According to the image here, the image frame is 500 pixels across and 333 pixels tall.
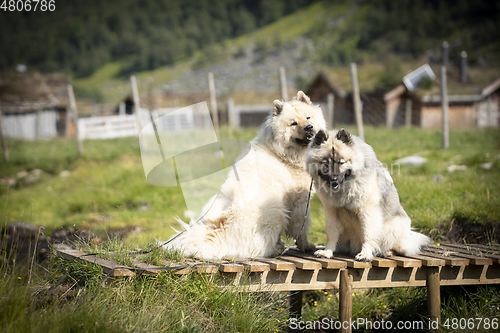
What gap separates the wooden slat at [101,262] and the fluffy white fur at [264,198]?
1.75 feet

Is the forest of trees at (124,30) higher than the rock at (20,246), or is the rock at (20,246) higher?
the forest of trees at (124,30)

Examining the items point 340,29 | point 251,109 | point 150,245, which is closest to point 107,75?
point 340,29

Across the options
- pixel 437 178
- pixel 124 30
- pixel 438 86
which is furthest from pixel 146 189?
pixel 124 30

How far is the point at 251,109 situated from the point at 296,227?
26.9 m

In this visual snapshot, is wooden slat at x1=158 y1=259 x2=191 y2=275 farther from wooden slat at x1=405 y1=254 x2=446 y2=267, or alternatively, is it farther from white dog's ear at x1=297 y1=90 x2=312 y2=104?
wooden slat at x1=405 y1=254 x2=446 y2=267

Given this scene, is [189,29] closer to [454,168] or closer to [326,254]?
[454,168]

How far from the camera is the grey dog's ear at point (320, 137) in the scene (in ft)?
10.8

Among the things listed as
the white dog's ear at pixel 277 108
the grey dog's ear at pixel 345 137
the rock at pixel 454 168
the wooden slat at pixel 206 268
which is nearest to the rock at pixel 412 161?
the rock at pixel 454 168

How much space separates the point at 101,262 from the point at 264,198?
1.59 m

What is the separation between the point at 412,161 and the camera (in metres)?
8.70

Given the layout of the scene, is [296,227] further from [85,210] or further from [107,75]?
[107,75]

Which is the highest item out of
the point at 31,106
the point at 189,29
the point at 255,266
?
the point at 189,29

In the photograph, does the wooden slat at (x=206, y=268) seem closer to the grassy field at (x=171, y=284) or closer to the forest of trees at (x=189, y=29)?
the grassy field at (x=171, y=284)

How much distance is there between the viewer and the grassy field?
2.90 metres
